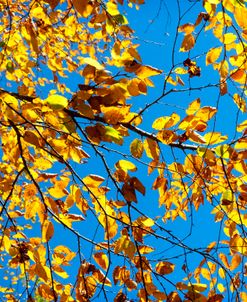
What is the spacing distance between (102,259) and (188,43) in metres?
1.09

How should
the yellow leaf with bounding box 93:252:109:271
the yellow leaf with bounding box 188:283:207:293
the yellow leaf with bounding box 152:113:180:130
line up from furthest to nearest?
1. the yellow leaf with bounding box 93:252:109:271
2. the yellow leaf with bounding box 188:283:207:293
3. the yellow leaf with bounding box 152:113:180:130

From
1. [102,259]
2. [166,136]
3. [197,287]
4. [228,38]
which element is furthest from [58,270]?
[228,38]

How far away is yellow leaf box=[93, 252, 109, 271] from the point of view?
1849mm

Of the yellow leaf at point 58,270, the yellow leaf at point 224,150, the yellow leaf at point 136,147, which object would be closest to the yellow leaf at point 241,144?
the yellow leaf at point 224,150

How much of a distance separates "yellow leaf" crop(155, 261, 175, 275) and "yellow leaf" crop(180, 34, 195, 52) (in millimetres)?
1002

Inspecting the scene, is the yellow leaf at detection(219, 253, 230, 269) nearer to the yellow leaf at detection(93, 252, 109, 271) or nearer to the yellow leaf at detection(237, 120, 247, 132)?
the yellow leaf at detection(93, 252, 109, 271)

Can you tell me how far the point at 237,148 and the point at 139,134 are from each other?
0.41m

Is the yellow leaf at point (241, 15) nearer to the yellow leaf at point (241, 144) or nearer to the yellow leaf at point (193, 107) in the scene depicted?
the yellow leaf at point (193, 107)

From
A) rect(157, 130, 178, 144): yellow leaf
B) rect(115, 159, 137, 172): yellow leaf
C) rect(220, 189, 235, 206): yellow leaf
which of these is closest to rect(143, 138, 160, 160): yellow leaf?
rect(157, 130, 178, 144): yellow leaf

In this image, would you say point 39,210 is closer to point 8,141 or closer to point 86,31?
point 8,141

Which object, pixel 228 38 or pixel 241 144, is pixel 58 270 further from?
pixel 228 38

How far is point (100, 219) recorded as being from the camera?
1.84m

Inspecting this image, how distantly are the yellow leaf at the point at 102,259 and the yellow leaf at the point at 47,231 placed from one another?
0.22 m

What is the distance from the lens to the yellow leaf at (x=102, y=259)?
6.07ft
